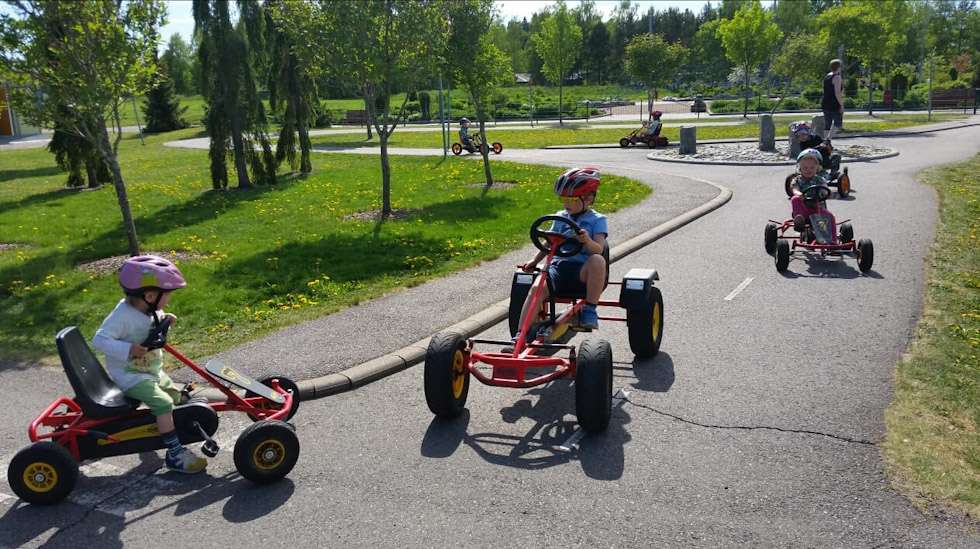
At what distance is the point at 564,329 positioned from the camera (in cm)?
646

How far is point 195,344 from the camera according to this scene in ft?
25.8

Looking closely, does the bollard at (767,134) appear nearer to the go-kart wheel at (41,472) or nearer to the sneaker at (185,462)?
the sneaker at (185,462)

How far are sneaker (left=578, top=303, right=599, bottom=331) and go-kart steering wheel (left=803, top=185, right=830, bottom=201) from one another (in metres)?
5.28

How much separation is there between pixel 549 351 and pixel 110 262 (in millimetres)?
8329

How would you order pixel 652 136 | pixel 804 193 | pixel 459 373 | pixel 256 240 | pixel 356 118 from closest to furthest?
pixel 459 373 < pixel 804 193 < pixel 256 240 < pixel 652 136 < pixel 356 118

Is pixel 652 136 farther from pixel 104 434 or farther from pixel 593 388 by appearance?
pixel 104 434

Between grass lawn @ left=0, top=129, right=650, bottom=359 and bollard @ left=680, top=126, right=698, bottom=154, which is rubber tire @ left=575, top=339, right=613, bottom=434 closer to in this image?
grass lawn @ left=0, top=129, right=650, bottom=359

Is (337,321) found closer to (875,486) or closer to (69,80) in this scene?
(69,80)

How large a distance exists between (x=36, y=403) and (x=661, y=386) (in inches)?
212

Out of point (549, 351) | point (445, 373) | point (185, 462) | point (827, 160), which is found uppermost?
point (827, 160)

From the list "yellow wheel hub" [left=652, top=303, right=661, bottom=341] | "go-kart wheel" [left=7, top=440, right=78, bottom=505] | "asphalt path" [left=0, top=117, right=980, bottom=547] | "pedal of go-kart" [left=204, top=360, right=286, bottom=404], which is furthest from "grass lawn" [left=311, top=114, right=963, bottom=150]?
"go-kart wheel" [left=7, top=440, right=78, bottom=505]

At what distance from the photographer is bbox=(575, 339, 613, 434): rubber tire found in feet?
17.4

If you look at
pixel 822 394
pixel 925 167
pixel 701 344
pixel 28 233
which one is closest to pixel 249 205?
pixel 28 233

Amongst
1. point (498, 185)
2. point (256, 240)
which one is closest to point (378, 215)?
point (256, 240)
